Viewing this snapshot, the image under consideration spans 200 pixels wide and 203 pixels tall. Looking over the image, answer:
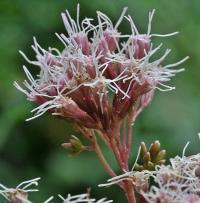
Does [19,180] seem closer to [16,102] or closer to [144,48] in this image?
[16,102]

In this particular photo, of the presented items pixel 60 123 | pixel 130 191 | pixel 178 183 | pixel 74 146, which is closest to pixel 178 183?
pixel 178 183

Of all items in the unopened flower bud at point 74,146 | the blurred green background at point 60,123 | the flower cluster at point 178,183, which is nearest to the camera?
the flower cluster at point 178,183

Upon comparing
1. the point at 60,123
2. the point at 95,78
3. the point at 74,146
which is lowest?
the point at 60,123

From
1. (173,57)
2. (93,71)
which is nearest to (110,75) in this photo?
(93,71)

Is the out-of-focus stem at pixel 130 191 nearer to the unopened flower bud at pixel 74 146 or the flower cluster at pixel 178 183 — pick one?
the flower cluster at pixel 178 183

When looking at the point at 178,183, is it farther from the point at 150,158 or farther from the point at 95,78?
the point at 95,78

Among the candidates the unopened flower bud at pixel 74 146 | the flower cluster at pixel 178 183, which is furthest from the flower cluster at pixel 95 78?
the flower cluster at pixel 178 183
